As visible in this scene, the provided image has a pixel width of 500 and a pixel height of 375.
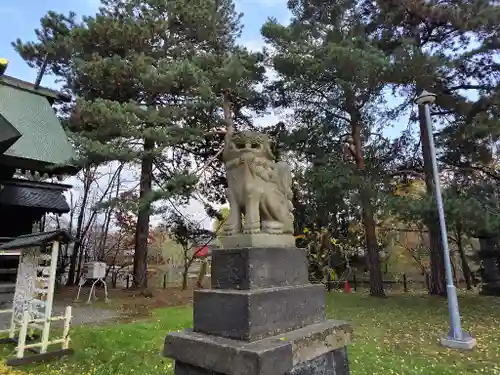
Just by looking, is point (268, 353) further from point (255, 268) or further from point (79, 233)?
point (79, 233)

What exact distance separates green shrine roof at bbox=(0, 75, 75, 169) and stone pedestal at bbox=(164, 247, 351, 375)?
29.0 ft

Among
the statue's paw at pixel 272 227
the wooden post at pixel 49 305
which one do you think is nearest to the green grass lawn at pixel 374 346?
the wooden post at pixel 49 305

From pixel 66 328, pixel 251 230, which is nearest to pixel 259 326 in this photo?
pixel 251 230

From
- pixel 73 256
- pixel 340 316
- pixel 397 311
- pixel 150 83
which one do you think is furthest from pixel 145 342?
pixel 73 256

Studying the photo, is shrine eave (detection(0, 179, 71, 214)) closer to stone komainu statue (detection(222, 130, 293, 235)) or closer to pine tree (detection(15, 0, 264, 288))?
pine tree (detection(15, 0, 264, 288))

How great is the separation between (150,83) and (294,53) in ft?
14.8

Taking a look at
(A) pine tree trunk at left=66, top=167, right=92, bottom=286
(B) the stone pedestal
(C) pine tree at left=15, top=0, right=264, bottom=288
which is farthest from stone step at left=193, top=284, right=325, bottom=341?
(A) pine tree trunk at left=66, top=167, right=92, bottom=286

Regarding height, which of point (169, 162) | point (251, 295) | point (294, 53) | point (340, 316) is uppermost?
point (294, 53)

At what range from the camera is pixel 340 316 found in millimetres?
8578

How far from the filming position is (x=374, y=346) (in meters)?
5.85

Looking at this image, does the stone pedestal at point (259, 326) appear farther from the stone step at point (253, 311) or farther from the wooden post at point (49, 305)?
the wooden post at point (49, 305)

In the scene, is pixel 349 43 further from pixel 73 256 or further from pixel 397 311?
pixel 73 256

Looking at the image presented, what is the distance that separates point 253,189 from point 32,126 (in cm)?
1159

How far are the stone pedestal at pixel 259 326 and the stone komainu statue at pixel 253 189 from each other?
1.08 feet
